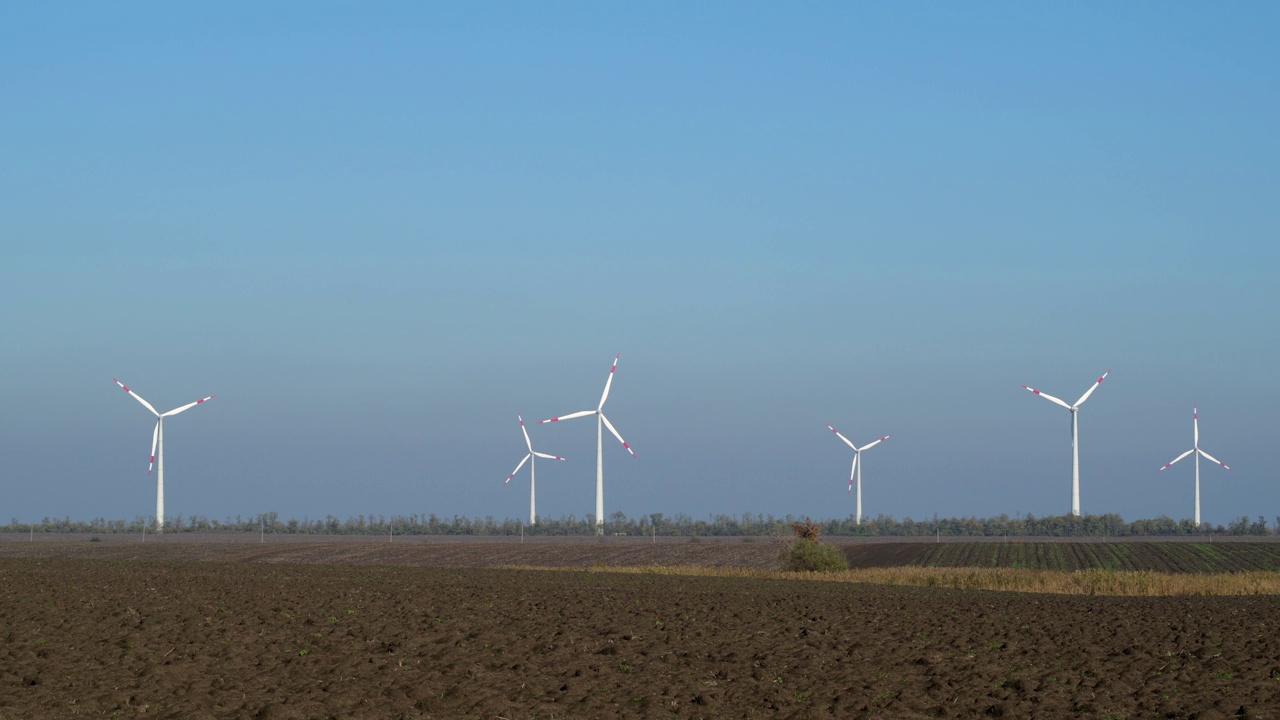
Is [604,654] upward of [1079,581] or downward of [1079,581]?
upward

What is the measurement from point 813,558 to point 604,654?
42.2 m

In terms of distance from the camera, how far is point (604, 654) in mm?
26312

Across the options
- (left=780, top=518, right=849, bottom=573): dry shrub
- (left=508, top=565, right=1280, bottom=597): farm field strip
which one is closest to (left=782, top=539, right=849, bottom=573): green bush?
(left=780, top=518, right=849, bottom=573): dry shrub

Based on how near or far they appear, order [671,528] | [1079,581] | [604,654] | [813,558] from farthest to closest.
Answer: [671,528], [813,558], [1079,581], [604,654]

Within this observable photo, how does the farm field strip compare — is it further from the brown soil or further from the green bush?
the brown soil

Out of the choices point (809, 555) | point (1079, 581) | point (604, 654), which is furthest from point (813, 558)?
point (604, 654)

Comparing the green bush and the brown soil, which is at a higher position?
the brown soil

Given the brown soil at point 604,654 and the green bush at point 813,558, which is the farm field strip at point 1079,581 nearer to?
the green bush at point 813,558

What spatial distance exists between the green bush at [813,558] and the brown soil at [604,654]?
78.2 ft

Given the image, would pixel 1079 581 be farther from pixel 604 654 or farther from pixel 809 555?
pixel 604 654

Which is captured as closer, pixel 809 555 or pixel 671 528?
pixel 809 555

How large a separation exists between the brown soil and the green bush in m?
23.8

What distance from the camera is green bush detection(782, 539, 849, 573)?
66.8 metres

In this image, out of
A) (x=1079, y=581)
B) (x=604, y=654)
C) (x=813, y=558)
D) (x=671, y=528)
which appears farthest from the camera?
(x=671, y=528)
